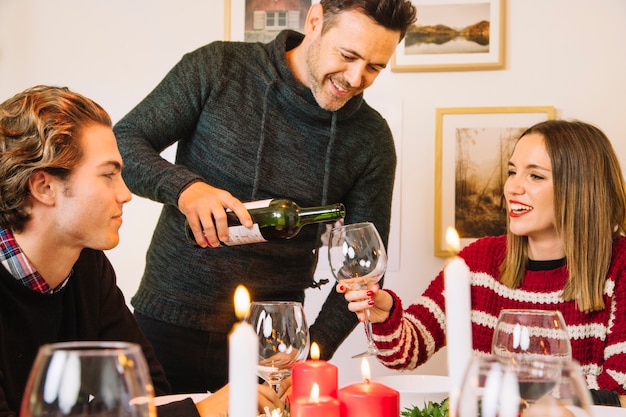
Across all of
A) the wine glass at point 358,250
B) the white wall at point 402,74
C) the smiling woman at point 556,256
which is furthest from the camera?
the white wall at point 402,74

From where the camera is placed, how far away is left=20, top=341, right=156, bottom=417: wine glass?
0.53 metres

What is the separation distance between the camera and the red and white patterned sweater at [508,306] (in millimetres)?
1806

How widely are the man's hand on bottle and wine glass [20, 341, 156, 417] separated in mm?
1013

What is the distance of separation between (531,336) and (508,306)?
103 cm

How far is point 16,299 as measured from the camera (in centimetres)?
144

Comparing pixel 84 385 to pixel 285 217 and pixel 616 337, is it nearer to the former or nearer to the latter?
pixel 285 217

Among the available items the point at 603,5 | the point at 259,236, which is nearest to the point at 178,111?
the point at 259,236

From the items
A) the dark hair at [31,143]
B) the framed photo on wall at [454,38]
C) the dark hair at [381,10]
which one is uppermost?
the framed photo on wall at [454,38]

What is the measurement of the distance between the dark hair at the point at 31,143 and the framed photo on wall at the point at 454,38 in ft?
5.30

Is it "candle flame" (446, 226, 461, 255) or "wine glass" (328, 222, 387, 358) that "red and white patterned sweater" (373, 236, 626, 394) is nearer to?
"wine glass" (328, 222, 387, 358)

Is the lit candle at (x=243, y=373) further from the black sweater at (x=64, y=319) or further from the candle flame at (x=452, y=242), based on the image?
the black sweater at (x=64, y=319)

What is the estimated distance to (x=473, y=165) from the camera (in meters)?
2.80

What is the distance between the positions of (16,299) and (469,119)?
1.90 metres

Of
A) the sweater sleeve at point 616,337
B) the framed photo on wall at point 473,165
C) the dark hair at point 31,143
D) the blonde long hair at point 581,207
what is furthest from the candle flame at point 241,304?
the framed photo on wall at point 473,165
